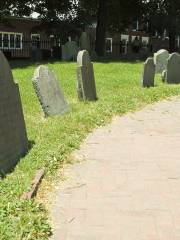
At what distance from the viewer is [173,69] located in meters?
18.0

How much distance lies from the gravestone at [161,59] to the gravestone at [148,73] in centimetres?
429

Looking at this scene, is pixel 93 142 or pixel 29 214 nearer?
pixel 29 214

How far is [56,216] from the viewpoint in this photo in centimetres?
537

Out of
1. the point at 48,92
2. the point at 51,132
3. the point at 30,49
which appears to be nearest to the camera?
the point at 51,132

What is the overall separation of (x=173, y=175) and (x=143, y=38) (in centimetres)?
5998

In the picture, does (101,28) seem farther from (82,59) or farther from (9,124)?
(9,124)

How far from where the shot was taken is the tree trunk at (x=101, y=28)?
34.4 metres

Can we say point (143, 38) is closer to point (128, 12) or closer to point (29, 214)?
point (128, 12)

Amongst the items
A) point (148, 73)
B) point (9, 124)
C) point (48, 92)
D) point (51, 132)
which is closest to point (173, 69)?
point (148, 73)

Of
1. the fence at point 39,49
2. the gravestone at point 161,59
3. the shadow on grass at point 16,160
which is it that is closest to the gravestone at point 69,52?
the fence at point 39,49

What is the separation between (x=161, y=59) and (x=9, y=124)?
48.3 feet

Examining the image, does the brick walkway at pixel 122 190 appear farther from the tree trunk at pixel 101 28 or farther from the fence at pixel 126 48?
the fence at pixel 126 48

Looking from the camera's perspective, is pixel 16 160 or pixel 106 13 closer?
pixel 16 160

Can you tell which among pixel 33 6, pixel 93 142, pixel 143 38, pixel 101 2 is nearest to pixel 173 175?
pixel 93 142
